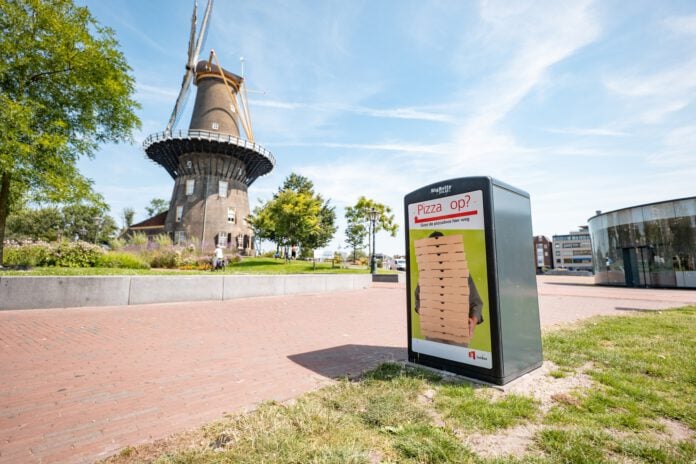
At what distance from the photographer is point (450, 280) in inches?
162

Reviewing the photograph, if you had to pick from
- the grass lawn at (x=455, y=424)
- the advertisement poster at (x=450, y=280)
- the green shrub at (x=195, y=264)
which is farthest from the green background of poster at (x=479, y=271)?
the green shrub at (x=195, y=264)

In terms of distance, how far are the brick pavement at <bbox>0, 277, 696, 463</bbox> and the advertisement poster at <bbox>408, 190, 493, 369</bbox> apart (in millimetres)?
1104

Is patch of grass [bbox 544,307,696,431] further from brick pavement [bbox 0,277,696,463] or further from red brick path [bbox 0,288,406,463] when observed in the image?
red brick path [bbox 0,288,406,463]

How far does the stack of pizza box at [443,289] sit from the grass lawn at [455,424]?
1.96 ft

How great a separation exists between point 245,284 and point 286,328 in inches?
234

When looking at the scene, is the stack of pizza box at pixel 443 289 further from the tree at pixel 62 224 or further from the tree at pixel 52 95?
the tree at pixel 62 224

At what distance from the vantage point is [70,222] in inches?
2525

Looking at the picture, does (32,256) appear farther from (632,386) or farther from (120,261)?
(632,386)

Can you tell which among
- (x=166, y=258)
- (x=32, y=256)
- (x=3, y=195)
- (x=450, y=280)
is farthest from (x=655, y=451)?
(x=166, y=258)

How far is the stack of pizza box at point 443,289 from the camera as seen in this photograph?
13.1ft

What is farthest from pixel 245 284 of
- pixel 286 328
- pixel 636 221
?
Answer: pixel 636 221

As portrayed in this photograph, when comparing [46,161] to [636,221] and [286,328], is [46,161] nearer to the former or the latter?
[286,328]

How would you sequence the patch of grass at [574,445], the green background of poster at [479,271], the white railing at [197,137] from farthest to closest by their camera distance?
the white railing at [197,137]
the green background of poster at [479,271]
the patch of grass at [574,445]

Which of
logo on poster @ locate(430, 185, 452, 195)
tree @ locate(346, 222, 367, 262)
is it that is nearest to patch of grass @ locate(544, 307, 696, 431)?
logo on poster @ locate(430, 185, 452, 195)
